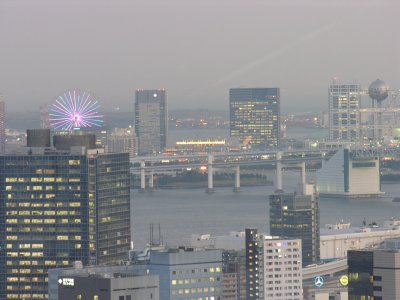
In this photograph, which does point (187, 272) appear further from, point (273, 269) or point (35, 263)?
point (35, 263)

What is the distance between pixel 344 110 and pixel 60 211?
51818 mm

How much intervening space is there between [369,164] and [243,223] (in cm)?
2154

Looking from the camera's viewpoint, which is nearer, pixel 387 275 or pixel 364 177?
pixel 387 275

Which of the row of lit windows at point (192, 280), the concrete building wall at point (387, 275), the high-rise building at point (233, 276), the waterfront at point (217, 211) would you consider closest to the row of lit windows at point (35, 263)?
the high-rise building at point (233, 276)

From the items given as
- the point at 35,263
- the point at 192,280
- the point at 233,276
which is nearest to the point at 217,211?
the point at 35,263

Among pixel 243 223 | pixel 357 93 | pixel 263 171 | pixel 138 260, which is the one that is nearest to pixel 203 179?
pixel 263 171

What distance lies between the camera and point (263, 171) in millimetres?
82250

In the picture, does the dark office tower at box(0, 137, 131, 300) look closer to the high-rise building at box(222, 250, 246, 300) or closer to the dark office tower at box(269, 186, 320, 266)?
the high-rise building at box(222, 250, 246, 300)

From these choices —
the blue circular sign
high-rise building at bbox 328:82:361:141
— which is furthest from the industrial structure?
the blue circular sign

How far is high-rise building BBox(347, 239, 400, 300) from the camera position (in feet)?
87.4

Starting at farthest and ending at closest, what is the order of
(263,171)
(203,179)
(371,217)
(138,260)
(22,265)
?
(263,171) < (203,179) < (371,217) < (22,265) < (138,260)

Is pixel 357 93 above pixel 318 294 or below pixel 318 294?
above

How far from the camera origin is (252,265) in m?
38.1

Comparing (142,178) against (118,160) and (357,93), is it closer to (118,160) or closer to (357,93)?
(357,93)
